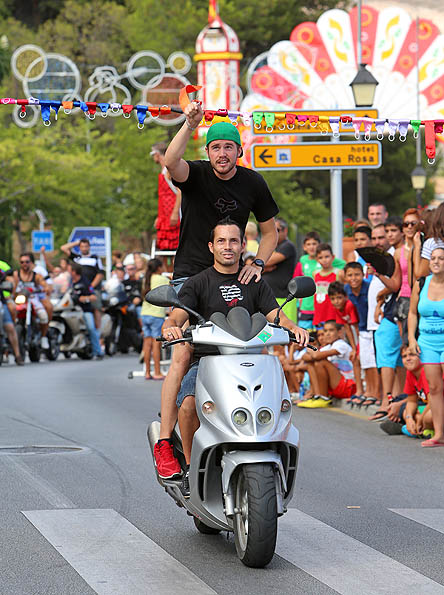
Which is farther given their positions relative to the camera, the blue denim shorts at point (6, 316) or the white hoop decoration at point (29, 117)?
the white hoop decoration at point (29, 117)

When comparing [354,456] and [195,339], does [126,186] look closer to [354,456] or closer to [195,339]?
[354,456]

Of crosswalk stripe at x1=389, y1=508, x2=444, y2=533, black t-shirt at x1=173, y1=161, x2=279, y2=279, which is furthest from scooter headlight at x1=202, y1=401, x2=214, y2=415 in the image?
crosswalk stripe at x1=389, y1=508, x2=444, y2=533

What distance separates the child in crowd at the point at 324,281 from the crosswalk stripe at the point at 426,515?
668cm

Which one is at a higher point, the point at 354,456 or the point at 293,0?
the point at 293,0

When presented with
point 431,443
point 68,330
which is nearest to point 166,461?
point 431,443

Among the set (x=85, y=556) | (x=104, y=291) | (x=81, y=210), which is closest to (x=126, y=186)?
(x=81, y=210)

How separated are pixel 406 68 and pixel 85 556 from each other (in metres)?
30.9

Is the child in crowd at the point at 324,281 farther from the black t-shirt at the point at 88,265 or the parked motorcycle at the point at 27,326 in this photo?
the black t-shirt at the point at 88,265

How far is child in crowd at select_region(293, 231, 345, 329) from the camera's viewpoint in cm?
1594

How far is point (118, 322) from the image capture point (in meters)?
28.0

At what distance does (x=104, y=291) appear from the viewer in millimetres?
28156

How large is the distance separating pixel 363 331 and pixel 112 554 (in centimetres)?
770

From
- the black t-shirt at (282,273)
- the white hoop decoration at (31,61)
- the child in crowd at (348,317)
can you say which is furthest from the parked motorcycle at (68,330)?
the white hoop decoration at (31,61)

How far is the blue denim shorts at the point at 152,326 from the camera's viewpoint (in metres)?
19.3
